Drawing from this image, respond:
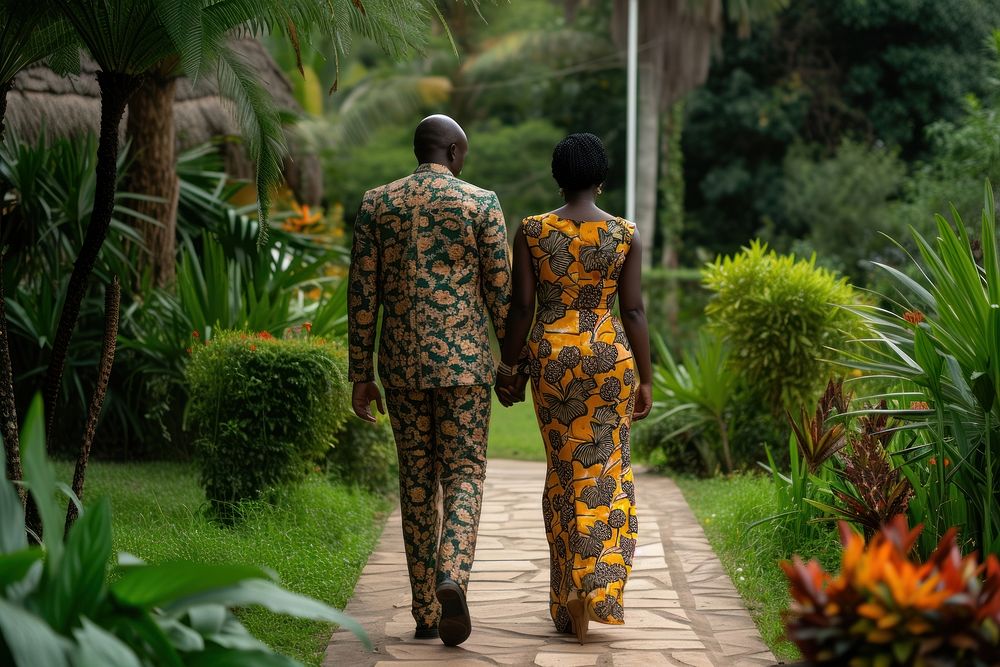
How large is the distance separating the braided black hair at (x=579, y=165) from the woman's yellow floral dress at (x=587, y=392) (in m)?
0.16

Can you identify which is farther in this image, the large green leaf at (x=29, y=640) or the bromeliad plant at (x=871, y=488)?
the bromeliad plant at (x=871, y=488)

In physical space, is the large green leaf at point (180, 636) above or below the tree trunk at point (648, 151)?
below

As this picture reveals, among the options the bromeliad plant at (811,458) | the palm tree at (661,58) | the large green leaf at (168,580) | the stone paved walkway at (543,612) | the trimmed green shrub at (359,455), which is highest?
the palm tree at (661,58)

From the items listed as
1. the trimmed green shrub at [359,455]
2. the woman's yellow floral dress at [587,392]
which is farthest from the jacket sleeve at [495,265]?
the trimmed green shrub at [359,455]

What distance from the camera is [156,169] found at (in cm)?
920

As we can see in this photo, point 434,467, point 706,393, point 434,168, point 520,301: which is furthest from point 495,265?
point 706,393

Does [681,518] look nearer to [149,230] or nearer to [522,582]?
[522,582]

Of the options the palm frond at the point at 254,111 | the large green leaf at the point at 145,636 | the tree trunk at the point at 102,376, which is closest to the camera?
the large green leaf at the point at 145,636

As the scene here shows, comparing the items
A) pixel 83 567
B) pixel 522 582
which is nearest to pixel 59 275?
pixel 522 582

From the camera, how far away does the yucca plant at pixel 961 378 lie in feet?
14.3

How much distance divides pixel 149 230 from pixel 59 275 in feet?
2.57

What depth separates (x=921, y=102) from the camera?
82.6ft

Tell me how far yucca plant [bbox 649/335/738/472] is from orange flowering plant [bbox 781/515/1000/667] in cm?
650

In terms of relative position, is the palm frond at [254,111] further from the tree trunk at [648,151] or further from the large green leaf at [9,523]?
the tree trunk at [648,151]
